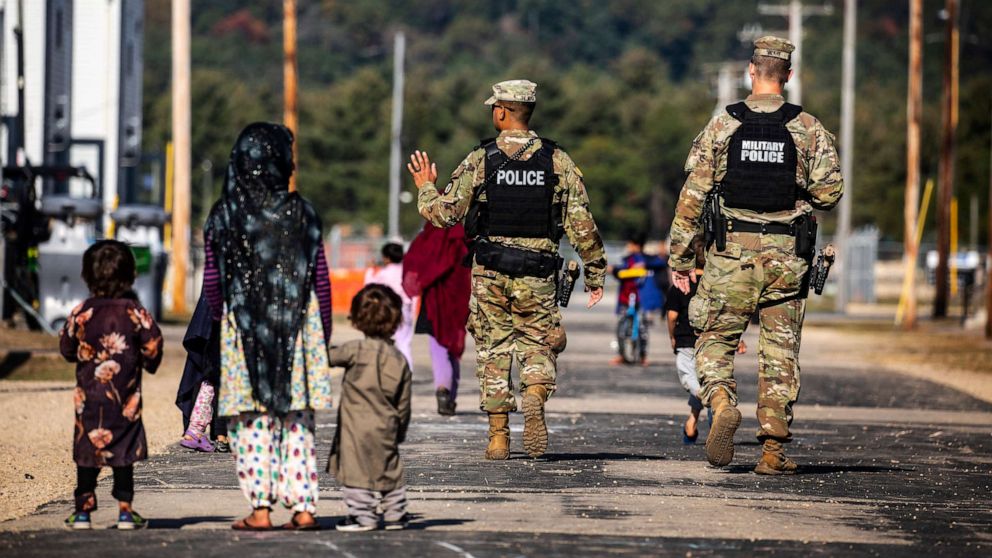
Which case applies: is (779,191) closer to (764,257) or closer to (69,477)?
(764,257)

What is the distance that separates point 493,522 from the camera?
29.0 feet

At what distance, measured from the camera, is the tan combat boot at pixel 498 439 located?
11.6 m

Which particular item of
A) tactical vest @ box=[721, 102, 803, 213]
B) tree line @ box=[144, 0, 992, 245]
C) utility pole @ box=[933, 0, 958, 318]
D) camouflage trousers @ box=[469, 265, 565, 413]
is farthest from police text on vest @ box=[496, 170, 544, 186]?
tree line @ box=[144, 0, 992, 245]

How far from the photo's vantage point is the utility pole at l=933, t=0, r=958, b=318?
4569 cm

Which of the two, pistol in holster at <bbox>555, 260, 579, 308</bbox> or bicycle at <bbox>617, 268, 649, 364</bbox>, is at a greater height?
pistol in holster at <bbox>555, 260, 579, 308</bbox>

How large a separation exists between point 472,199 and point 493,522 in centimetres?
306

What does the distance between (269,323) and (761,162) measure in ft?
11.8

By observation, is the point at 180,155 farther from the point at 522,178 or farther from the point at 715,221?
the point at 715,221

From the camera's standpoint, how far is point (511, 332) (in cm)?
1156

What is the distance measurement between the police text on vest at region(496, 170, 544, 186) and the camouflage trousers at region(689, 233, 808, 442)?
109 cm

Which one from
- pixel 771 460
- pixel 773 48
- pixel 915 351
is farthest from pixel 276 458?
pixel 915 351

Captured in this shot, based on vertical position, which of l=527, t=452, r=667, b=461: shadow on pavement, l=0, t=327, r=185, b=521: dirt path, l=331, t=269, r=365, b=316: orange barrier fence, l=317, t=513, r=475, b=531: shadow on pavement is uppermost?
l=331, t=269, r=365, b=316: orange barrier fence

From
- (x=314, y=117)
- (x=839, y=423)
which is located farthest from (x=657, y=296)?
(x=314, y=117)

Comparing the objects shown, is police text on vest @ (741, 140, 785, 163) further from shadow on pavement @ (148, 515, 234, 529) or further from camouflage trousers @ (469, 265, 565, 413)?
shadow on pavement @ (148, 515, 234, 529)
